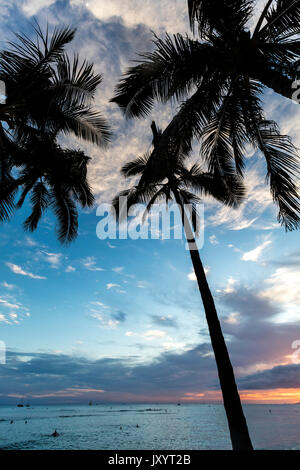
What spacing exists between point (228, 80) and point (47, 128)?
6851mm

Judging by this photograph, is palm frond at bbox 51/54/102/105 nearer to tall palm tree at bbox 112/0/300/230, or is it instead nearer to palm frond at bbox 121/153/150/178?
tall palm tree at bbox 112/0/300/230

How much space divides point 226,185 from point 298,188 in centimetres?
478

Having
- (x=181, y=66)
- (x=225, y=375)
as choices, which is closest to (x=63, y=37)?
(x=181, y=66)

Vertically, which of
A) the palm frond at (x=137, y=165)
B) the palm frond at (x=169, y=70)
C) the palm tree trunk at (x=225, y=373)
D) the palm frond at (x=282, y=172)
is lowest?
the palm tree trunk at (x=225, y=373)

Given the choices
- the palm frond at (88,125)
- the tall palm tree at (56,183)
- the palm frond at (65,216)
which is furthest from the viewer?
the palm frond at (65,216)

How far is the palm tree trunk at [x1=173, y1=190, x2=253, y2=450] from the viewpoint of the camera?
7472 mm

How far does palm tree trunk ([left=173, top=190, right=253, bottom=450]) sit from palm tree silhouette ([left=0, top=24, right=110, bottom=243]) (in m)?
5.74

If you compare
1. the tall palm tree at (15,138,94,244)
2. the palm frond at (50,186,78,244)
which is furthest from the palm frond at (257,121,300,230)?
the palm frond at (50,186,78,244)

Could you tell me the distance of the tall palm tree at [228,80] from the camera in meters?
5.06

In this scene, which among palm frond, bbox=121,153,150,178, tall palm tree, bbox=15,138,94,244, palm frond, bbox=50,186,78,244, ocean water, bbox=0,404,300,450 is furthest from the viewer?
ocean water, bbox=0,404,300,450

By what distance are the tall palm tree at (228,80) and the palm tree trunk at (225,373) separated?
423cm

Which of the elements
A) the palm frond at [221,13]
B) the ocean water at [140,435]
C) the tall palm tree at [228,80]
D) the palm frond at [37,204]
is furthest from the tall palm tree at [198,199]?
the ocean water at [140,435]

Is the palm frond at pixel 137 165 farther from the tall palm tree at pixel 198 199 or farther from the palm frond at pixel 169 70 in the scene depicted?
the palm frond at pixel 169 70
